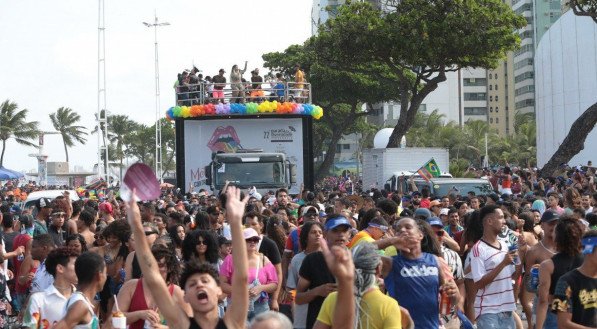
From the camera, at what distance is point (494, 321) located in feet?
32.2

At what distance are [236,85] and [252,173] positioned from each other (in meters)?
6.08

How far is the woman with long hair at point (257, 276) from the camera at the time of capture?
9.85 metres

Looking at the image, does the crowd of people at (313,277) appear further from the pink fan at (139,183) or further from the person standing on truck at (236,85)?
the person standing on truck at (236,85)

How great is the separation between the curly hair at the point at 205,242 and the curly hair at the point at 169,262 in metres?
1.93

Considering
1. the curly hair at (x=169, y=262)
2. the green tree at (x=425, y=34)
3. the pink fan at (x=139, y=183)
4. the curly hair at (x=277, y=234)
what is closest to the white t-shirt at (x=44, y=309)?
the curly hair at (x=169, y=262)

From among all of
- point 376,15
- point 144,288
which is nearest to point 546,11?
point 376,15

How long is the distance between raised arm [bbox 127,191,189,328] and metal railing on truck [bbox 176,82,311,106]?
27.7 metres

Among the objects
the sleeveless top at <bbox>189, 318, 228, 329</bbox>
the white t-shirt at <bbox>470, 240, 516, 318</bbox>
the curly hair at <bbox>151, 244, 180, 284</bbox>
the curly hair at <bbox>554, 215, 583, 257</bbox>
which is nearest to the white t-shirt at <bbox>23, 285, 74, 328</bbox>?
the curly hair at <bbox>151, 244, 180, 284</bbox>

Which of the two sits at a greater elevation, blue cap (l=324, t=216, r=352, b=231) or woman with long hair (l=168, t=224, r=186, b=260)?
blue cap (l=324, t=216, r=352, b=231)

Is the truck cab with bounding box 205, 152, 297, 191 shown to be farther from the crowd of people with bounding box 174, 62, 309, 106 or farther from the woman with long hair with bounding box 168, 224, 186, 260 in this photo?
the woman with long hair with bounding box 168, 224, 186, 260

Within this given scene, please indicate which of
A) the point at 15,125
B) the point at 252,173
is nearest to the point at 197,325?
the point at 252,173

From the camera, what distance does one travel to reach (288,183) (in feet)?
96.7

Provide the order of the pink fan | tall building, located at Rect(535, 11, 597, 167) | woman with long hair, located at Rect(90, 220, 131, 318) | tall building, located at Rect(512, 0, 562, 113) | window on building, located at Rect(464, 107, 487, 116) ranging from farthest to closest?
window on building, located at Rect(464, 107, 487, 116), tall building, located at Rect(512, 0, 562, 113), tall building, located at Rect(535, 11, 597, 167), woman with long hair, located at Rect(90, 220, 131, 318), the pink fan

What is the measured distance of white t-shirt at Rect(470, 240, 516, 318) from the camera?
979 centimetres
